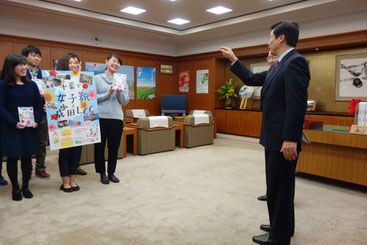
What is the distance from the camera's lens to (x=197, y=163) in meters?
4.61

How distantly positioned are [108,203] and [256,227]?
1500mm

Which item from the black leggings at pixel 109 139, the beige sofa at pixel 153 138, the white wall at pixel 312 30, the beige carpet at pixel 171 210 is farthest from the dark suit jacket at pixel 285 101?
the white wall at pixel 312 30

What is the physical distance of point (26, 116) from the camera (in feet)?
8.98

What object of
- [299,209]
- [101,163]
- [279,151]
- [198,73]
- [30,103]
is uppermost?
[198,73]

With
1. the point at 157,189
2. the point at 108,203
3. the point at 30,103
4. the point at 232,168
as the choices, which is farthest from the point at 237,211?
the point at 30,103

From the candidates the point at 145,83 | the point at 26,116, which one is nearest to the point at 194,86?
the point at 145,83

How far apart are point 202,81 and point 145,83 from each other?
180 cm

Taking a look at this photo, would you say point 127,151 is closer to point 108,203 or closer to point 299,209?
point 108,203

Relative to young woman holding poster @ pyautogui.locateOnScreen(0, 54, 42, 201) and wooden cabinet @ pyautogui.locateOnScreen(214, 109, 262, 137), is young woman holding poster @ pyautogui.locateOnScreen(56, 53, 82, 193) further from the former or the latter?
wooden cabinet @ pyautogui.locateOnScreen(214, 109, 262, 137)

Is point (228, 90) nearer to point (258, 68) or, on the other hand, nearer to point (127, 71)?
point (258, 68)

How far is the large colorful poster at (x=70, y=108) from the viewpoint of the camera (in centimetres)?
285

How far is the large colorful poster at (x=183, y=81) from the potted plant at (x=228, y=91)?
134cm

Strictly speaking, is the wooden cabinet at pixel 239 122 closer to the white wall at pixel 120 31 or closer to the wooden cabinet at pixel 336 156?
the white wall at pixel 120 31

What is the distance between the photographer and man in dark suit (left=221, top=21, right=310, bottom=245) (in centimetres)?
167
